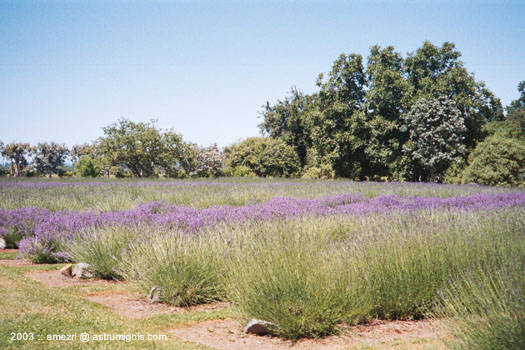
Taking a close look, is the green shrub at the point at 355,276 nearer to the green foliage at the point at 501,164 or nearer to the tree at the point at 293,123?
the green foliage at the point at 501,164

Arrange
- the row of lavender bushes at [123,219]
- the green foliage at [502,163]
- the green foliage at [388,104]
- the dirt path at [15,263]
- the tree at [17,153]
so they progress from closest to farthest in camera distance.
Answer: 1. the dirt path at [15,263]
2. the row of lavender bushes at [123,219]
3. the green foliage at [502,163]
4. the green foliage at [388,104]
5. the tree at [17,153]

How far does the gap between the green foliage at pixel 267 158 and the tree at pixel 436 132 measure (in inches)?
645

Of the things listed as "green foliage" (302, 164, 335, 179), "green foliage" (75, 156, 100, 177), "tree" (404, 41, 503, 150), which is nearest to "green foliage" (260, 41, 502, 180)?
"tree" (404, 41, 503, 150)

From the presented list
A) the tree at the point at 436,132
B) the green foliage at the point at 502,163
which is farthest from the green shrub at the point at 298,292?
the tree at the point at 436,132

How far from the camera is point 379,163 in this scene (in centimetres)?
3356

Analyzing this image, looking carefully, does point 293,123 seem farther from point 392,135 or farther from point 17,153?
point 17,153

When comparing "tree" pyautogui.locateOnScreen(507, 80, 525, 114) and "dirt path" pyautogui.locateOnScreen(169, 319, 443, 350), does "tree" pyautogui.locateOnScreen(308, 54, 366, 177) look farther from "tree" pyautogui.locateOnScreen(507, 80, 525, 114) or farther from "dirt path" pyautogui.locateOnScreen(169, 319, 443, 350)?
"tree" pyautogui.locateOnScreen(507, 80, 525, 114)

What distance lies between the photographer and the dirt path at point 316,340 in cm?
385

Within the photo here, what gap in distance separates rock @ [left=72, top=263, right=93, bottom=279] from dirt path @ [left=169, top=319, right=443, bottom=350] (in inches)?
117

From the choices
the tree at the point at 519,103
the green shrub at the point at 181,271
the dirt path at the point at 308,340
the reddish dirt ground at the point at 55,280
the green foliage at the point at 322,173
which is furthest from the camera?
the tree at the point at 519,103

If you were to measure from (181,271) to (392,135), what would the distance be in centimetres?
2809

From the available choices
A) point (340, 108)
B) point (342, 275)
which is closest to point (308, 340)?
point (342, 275)

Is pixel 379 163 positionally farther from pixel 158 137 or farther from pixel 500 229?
pixel 500 229

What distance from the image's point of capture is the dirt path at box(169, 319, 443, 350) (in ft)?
12.6
